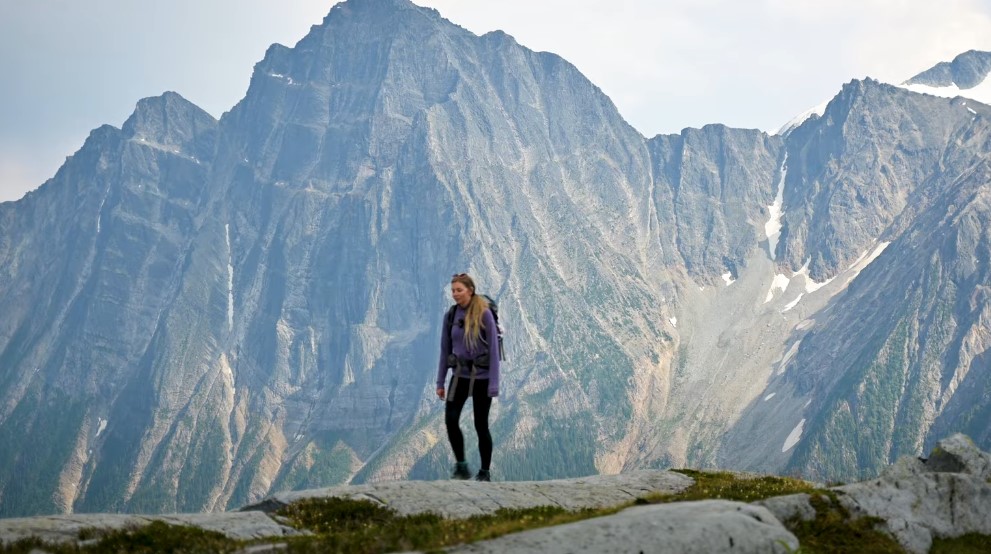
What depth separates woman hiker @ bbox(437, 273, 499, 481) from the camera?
2248 centimetres

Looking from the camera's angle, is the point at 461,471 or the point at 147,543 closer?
the point at 147,543

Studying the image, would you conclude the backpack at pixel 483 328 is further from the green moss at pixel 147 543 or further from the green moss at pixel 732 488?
the green moss at pixel 147 543

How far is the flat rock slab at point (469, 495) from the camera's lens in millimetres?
21094

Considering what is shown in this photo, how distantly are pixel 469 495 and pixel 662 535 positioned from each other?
8098 mm

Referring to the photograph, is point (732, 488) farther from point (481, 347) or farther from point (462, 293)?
point (462, 293)

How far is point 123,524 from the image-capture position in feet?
62.3

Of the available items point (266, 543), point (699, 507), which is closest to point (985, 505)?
point (699, 507)

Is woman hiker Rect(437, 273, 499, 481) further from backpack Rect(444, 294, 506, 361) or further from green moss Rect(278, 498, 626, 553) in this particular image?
green moss Rect(278, 498, 626, 553)

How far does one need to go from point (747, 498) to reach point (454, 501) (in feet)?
20.5

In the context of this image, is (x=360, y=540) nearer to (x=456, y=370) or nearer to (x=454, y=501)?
(x=454, y=501)

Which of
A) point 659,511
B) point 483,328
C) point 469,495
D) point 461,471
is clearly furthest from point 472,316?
point 659,511

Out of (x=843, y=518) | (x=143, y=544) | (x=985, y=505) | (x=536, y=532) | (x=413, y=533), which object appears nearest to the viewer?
(x=536, y=532)

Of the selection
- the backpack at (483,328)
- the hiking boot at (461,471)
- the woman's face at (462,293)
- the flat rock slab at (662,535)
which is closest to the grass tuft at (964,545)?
the flat rock slab at (662,535)

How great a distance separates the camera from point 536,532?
48.2ft
